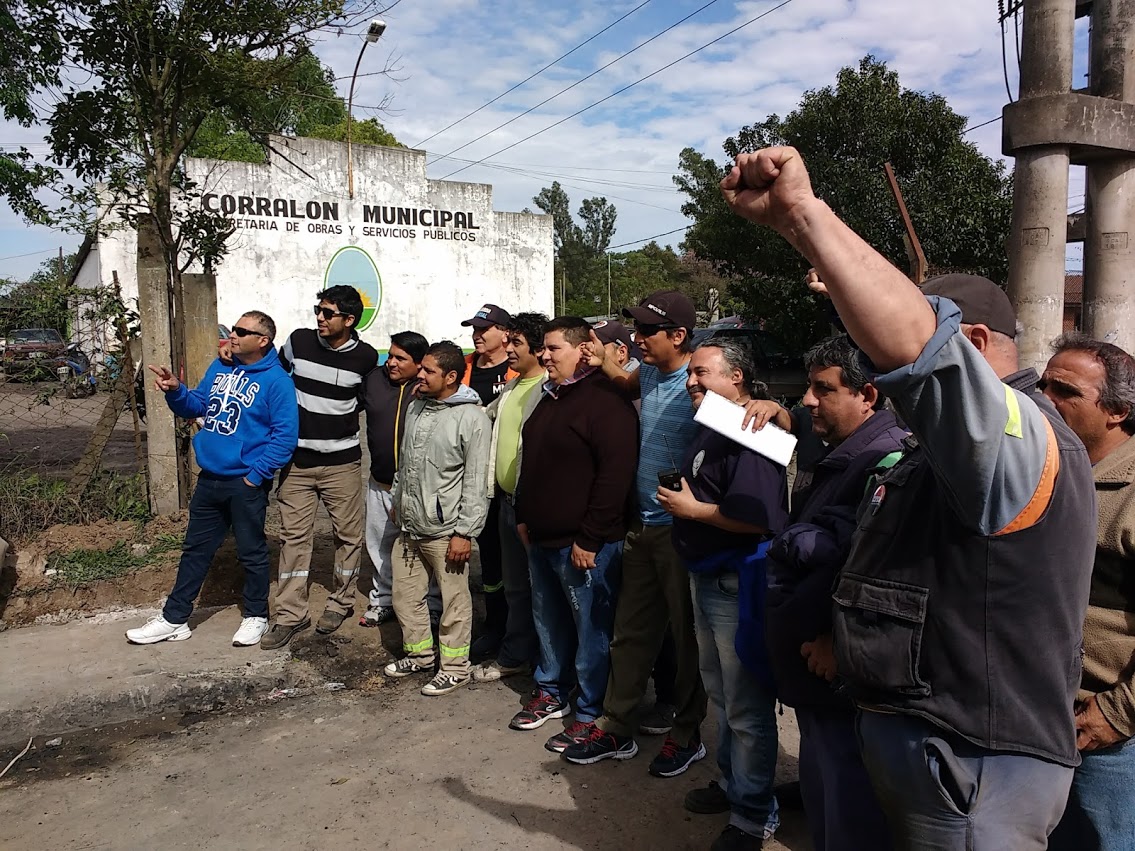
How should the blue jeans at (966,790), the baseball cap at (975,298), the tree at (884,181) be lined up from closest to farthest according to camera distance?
the blue jeans at (966,790) < the baseball cap at (975,298) < the tree at (884,181)

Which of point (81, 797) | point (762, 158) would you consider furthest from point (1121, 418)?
point (81, 797)

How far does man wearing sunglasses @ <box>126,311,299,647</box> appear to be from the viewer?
512 cm

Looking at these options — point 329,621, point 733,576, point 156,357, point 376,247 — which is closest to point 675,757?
point 733,576

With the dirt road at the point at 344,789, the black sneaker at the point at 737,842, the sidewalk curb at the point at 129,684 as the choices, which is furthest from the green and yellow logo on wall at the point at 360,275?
the black sneaker at the point at 737,842

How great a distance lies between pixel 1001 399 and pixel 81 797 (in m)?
3.96

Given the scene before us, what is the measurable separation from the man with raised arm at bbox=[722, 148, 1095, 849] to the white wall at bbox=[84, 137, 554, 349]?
16.2 metres

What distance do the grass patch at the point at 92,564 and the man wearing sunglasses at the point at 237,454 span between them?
Result: 895mm

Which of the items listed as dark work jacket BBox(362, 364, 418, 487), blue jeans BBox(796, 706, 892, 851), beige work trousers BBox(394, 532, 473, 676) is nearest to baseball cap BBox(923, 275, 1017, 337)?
blue jeans BBox(796, 706, 892, 851)

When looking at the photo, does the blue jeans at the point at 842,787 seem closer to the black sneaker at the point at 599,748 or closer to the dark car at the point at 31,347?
the black sneaker at the point at 599,748

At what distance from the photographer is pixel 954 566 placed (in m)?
1.57

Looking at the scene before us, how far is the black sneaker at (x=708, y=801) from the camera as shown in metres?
3.48

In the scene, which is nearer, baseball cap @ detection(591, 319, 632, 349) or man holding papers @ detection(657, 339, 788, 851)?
man holding papers @ detection(657, 339, 788, 851)

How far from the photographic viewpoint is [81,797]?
11.9ft

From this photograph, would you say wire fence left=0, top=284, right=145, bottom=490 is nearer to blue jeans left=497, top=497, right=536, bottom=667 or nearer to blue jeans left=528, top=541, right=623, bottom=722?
blue jeans left=497, top=497, right=536, bottom=667
